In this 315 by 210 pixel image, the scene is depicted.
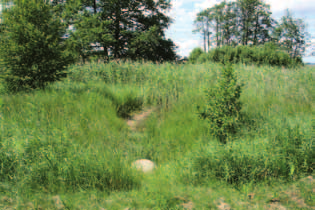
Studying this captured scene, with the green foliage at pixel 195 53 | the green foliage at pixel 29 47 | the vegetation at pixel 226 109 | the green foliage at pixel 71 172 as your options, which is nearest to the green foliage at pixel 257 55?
the green foliage at pixel 195 53

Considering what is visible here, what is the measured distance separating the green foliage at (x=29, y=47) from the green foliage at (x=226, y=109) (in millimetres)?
4843

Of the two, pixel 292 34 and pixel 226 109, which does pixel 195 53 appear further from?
pixel 226 109

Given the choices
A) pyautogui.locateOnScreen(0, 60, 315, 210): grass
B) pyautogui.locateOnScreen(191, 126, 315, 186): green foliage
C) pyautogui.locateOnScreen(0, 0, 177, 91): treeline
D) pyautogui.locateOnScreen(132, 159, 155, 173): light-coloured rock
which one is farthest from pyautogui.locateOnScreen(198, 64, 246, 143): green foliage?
pyautogui.locateOnScreen(0, 0, 177, 91): treeline

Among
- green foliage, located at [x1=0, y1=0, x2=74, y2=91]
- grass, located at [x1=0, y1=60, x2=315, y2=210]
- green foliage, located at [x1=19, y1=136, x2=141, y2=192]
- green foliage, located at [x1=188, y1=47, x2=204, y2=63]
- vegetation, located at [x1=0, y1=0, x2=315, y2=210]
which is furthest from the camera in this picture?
green foliage, located at [x1=188, y1=47, x2=204, y2=63]

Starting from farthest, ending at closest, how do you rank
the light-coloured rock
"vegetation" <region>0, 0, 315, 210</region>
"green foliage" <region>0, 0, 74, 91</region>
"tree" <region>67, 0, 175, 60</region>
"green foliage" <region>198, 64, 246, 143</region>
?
"tree" <region>67, 0, 175, 60</region>
"green foliage" <region>0, 0, 74, 91</region>
"green foliage" <region>198, 64, 246, 143</region>
the light-coloured rock
"vegetation" <region>0, 0, 315, 210</region>

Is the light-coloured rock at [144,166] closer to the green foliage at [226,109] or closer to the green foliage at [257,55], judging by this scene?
the green foliage at [226,109]

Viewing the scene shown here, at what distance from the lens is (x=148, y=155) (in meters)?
4.68

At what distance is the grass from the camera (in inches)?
115

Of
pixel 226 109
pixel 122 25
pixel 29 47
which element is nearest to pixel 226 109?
pixel 226 109

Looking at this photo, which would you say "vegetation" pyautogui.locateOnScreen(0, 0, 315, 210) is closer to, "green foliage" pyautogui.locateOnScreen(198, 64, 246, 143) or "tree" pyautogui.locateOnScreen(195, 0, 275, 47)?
"green foliage" pyautogui.locateOnScreen(198, 64, 246, 143)

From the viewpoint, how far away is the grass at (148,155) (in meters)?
2.93

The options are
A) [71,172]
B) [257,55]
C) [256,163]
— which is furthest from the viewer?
[257,55]

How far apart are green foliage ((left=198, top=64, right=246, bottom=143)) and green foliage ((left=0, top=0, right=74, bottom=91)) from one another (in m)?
4.84

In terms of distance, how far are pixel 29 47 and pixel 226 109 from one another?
5.53 metres
